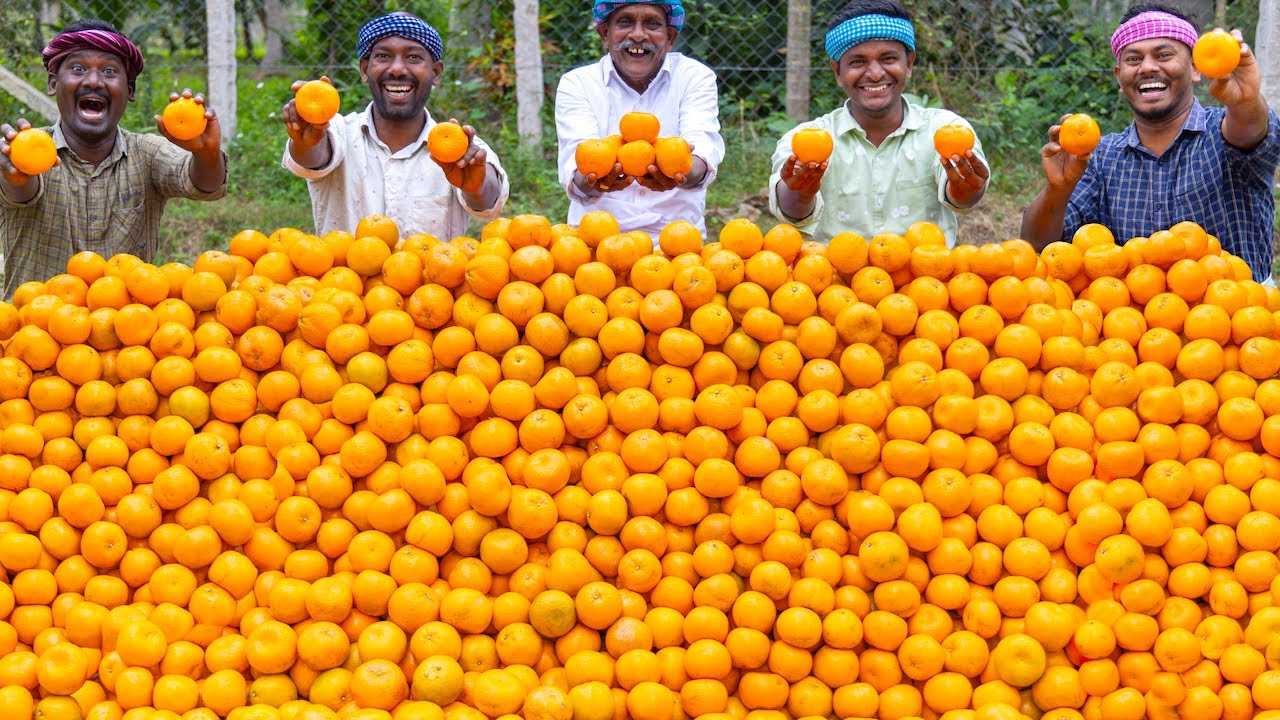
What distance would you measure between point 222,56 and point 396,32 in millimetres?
4455

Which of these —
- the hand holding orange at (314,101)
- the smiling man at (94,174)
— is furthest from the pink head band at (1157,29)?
the smiling man at (94,174)

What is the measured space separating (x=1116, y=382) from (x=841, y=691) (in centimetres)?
96

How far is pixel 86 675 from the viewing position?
2.21 meters

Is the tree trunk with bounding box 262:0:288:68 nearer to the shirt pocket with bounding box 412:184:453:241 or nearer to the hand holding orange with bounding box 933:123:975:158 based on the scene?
the shirt pocket with bounding box 412:184:453:241

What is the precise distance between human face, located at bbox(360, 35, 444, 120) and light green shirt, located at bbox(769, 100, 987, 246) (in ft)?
4.01

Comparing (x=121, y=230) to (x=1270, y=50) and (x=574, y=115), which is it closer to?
(x=574, y=115)

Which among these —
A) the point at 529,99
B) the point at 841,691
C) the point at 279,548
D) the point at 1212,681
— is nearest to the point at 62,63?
the point at 279,548

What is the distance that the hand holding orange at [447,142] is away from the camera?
9.00ft

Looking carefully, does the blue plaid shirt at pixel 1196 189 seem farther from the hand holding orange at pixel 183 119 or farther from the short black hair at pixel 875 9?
the hand holding orange at pixel 183 119

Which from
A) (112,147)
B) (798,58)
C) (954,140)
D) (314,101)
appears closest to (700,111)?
(954,140)

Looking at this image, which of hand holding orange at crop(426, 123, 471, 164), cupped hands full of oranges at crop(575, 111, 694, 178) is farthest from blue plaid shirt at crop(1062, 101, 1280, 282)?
hand holding orange at crop(426, 123, 471, 164)

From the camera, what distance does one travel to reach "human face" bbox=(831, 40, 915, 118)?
3.40 m

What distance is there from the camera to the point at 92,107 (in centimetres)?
346

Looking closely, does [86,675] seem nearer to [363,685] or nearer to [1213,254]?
[363,685]
